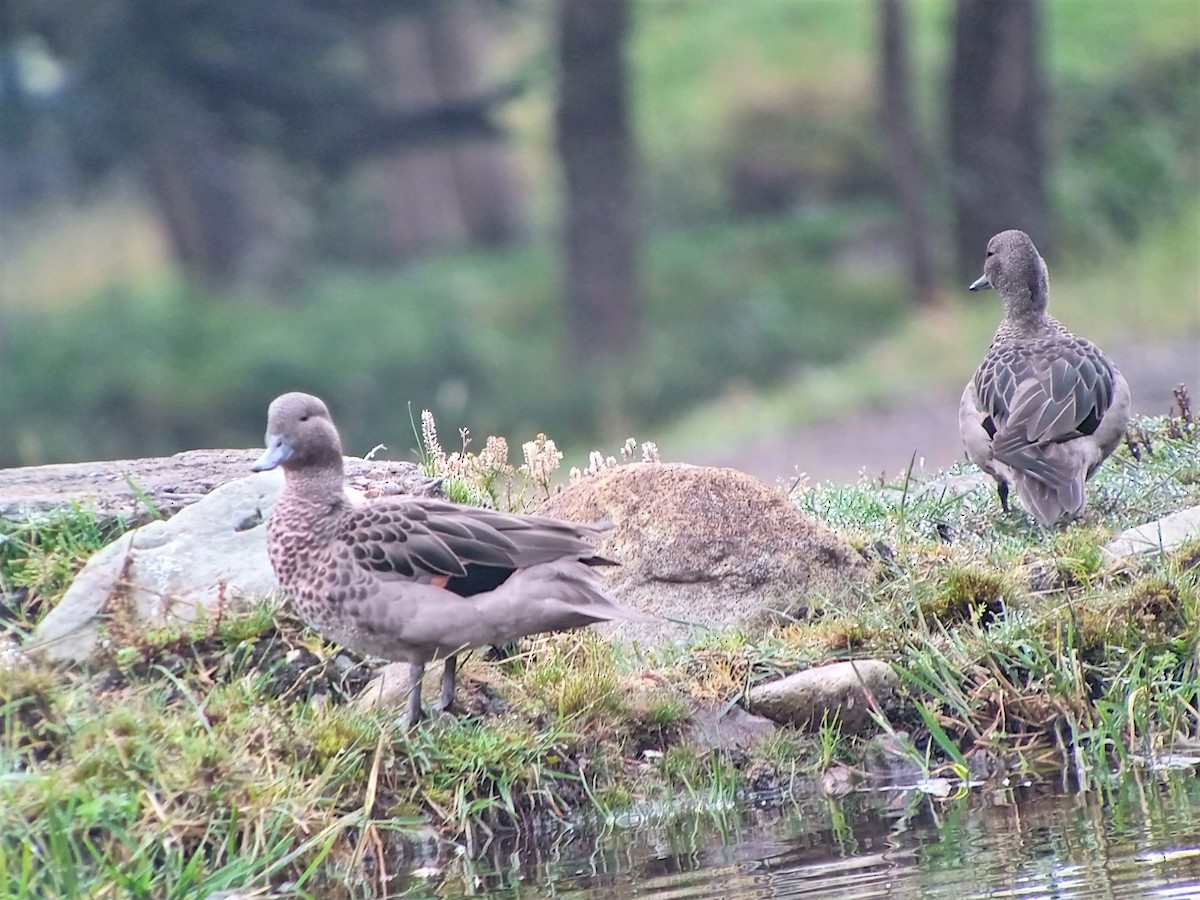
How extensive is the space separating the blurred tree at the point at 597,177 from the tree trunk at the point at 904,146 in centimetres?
255

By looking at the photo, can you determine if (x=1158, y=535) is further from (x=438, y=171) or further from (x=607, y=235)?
(x=438, y=171)

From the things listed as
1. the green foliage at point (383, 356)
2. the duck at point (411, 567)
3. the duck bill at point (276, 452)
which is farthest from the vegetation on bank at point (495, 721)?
the green foliage at point (383, 356)

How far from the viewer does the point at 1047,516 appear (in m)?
6.98

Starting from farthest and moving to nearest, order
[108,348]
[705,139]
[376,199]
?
[376,199], [705,139], [108,348]

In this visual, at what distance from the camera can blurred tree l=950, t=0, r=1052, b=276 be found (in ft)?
57.6

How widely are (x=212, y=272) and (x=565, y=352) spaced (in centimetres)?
383

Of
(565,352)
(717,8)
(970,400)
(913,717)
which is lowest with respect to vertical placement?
(913,717)

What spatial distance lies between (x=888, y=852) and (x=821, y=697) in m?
A: 0.94

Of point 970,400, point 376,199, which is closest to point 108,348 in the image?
point 376,199

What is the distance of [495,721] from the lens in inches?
220

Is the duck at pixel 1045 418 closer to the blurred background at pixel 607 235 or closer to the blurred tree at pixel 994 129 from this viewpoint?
the blurred background at pixel 607 235

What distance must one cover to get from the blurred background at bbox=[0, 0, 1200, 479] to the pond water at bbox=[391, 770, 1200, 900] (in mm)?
8797

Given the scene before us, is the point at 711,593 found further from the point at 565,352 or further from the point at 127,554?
the point at 565,352

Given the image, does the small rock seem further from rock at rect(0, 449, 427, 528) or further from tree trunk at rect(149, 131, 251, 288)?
tree trunk at rect(149, 131, 251, 288)
